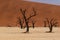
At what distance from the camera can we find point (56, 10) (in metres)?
97.7

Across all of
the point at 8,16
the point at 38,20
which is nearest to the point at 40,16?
the point at 38,20

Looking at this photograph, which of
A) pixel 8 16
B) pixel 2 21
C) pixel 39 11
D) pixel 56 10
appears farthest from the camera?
pixel 56 10

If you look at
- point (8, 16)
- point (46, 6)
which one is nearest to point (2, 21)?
point (8, 16)

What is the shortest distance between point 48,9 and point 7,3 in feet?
52.4

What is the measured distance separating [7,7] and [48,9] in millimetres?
16430

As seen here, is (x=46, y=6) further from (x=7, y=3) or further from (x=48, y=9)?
(x=7, y=3)

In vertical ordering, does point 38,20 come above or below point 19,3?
below

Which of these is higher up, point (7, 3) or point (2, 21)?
point (7, 3)

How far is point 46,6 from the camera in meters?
97.4

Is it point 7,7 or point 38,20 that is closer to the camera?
point 38,20

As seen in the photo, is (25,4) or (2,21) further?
(25,4)

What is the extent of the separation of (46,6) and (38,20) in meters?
16.9

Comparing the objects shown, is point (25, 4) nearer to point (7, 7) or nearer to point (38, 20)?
point (7, 7)

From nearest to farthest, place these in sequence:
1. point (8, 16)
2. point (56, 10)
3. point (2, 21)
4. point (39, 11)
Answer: point (2, 21) → point (8, 16) → point (39, 11) → point (56, 10)
